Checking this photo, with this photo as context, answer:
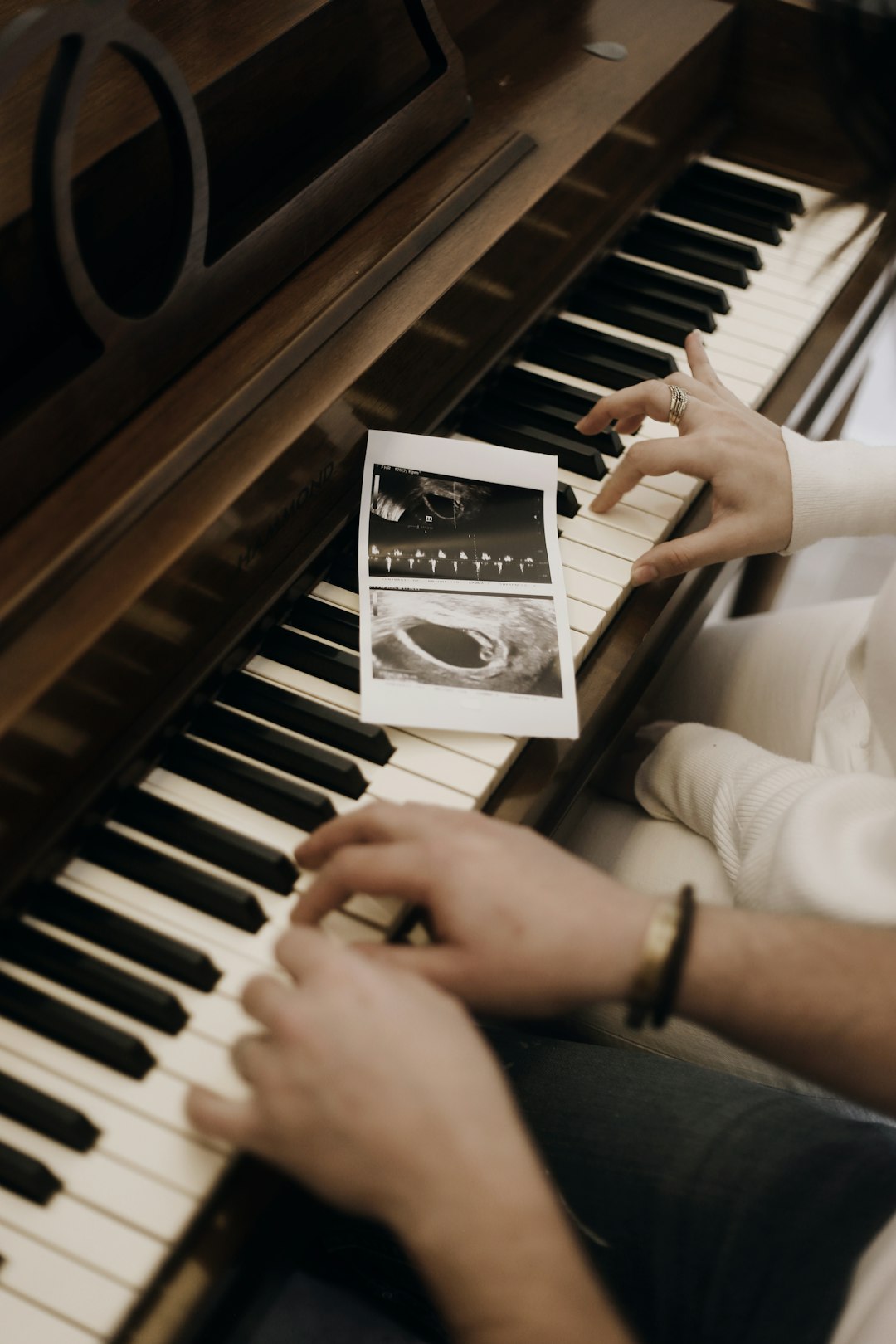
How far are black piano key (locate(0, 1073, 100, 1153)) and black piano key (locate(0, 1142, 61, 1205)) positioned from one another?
2 cm

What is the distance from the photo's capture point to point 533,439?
1370 mm

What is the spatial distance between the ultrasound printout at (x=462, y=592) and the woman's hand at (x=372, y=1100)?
317 mm

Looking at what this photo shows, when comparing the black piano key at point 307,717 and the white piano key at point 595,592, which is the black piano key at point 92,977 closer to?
the black piano key at point 307,717

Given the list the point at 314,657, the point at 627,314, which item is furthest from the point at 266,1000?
the point at 627,314

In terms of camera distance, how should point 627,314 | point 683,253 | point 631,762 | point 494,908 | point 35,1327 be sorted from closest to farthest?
point 35,1327 → point 494,908 → point 631,762 → point 627,314 → point 683,253

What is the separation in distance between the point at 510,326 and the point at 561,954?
2.84 feet

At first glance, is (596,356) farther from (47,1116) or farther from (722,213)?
(47,1116)

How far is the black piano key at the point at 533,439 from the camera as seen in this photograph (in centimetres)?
136

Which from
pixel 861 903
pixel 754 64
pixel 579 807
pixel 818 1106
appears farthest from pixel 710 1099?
pixel 754 64

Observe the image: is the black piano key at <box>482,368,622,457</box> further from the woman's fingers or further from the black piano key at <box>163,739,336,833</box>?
the black piano key at <box>163,739,336,833</box>

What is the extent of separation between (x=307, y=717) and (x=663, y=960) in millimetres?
385

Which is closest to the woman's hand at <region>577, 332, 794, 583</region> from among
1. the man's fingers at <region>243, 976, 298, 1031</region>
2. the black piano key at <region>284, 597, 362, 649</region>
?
the black piano key at <region>284, 597, 362, 649</region>

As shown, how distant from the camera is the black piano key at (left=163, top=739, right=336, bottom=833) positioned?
1000 mm

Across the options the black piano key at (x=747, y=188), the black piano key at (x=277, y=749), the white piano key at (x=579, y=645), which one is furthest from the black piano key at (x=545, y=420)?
the black piano key at (x=747, y=188)
